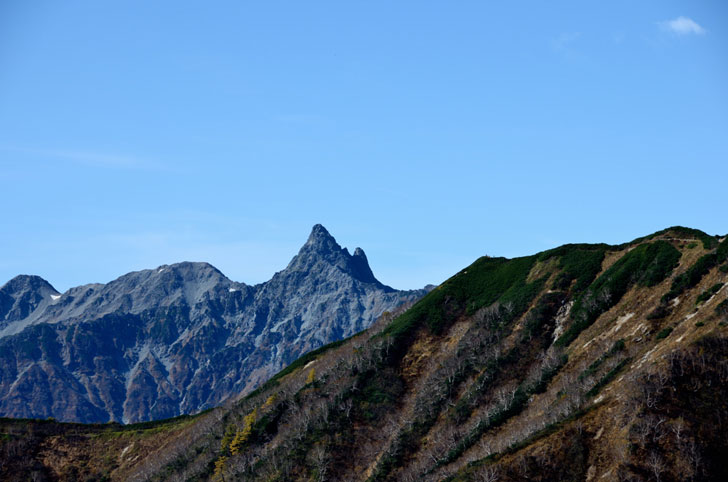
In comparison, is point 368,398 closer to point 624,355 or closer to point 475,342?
point 475,342

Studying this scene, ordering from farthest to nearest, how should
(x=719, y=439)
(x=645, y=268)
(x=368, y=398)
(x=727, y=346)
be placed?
1. (x=368, y=398)
2. (x=645, y=268)
3. (x=727, y=346)
4. (x=719, y=439)

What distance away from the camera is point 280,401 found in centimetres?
18900

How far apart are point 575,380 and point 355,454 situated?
55.6 m

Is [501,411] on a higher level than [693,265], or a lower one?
lower

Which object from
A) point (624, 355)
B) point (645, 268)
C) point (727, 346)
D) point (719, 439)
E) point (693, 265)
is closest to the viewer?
point (719, 439)

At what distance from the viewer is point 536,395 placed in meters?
145

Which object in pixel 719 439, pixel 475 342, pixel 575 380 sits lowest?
pixel 719 439

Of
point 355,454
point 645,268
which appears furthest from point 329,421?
point 645,268

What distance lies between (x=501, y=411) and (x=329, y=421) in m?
46.4

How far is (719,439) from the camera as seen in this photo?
Answer: 4033 inches

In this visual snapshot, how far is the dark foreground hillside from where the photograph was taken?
108m

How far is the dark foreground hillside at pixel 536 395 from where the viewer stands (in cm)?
10756

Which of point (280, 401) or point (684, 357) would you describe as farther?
point (280, 401)

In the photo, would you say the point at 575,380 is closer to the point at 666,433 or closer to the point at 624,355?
the point at 624,355
